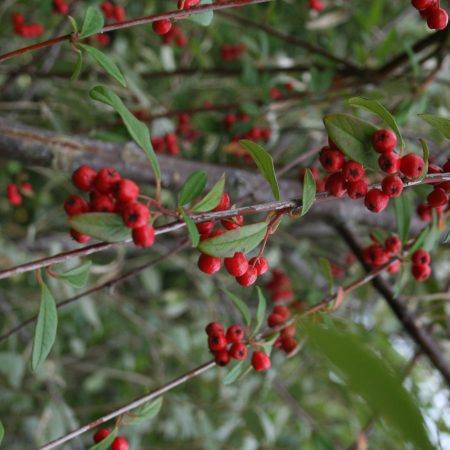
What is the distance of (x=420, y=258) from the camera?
854 mm

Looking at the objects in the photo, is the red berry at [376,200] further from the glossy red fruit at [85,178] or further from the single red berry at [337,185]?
the glossy red fruit at [85,178]

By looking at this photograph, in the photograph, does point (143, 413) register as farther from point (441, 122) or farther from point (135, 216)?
point (441, 122)

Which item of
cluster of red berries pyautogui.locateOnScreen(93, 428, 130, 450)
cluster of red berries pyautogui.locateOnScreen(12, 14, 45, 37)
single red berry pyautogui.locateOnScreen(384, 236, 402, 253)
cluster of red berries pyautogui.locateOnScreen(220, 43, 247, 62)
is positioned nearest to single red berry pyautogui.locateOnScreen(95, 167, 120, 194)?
cluster of red berries pyautogui.locateOnScreen(93, 428, 130, 450)

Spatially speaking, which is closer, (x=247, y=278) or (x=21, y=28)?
(x=247, y=278)

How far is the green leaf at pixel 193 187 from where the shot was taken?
2.15 feet

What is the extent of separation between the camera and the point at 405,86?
51.7 inches

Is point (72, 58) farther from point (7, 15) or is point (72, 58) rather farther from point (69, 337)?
point (69, 337)

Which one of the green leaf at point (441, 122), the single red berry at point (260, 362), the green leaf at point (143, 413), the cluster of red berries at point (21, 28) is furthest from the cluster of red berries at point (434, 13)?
the cluster of red berries at point (21, 28)

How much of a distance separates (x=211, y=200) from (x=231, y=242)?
0.07 metres

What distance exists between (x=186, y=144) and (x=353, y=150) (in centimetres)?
108

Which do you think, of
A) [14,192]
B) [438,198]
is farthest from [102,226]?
[14,192]

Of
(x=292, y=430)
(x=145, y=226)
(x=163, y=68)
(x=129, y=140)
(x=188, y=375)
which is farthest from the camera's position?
(x=292, y=430)

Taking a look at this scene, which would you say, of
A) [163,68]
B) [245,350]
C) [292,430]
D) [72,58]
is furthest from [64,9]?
[292,430]

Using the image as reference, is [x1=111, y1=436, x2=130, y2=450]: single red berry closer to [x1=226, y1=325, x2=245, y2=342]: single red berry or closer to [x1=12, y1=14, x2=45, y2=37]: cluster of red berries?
[x1=226, y1=325, x2=245, y2=342]: single red berry
